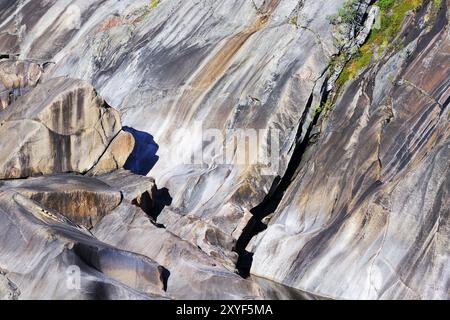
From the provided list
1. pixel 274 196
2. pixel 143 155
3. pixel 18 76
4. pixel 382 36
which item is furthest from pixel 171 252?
pixel 18 76

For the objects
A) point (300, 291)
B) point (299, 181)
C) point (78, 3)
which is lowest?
point (300, 291)

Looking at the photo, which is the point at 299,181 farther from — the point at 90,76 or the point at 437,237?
the point at 90,76

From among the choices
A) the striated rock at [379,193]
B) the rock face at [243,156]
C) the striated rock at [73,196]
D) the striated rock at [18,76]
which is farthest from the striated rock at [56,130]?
the striated rock at [18,76]

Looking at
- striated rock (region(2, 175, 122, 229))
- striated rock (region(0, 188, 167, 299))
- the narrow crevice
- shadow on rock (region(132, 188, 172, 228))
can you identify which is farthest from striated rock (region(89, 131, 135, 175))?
striated rock (region(0, 188, 167, 299))

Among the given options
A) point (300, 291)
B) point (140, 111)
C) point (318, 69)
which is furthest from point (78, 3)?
point (300, 291)

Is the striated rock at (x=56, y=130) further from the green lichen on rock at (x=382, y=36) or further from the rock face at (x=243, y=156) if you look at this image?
the green lichen on rock at (x=382, y=36)

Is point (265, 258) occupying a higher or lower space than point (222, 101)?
lower

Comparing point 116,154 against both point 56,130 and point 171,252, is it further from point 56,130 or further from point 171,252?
point 171,252
